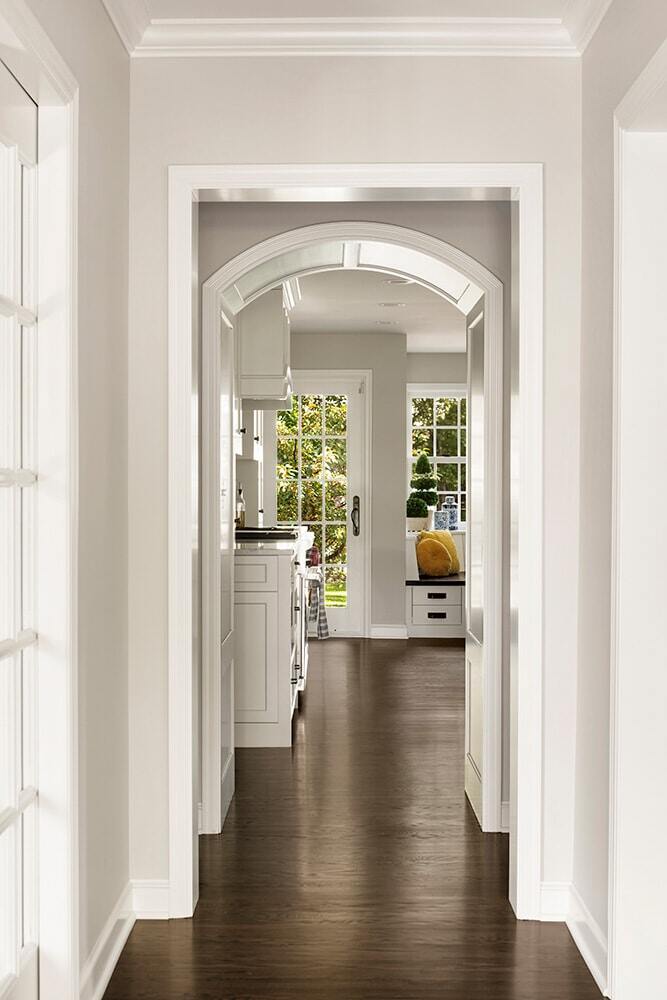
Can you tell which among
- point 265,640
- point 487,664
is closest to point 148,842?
point 487,664

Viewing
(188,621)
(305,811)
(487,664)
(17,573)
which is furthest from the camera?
(305,811)

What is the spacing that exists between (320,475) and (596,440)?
243 inches

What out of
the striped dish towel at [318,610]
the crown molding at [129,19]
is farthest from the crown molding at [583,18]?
the striped dish towel at [318,610]

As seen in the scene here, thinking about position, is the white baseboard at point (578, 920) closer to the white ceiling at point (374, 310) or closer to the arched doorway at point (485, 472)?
the arched doorway at point (485, 472)

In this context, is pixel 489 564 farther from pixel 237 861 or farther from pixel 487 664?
pixel 237 861

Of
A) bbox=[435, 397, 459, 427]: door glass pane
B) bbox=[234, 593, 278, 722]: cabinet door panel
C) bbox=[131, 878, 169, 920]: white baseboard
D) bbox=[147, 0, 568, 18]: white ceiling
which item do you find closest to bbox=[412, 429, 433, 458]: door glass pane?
bbox=[435, 397, 459, 427]: door glass pane

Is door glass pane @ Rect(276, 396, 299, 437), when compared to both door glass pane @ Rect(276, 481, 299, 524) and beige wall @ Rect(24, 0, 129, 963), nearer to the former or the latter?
door glass pane @ Rect(276, 481, 299, 524)

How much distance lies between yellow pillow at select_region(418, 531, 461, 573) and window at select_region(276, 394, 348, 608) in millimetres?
925

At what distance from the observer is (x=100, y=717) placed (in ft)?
8.91

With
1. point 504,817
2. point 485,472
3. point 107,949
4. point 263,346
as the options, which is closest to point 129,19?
point 485,472

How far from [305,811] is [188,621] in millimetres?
1483

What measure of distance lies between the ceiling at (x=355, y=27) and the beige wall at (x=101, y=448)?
17 centimetres

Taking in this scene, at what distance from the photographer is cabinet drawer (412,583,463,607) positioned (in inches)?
351

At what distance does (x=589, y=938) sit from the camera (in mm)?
2846
